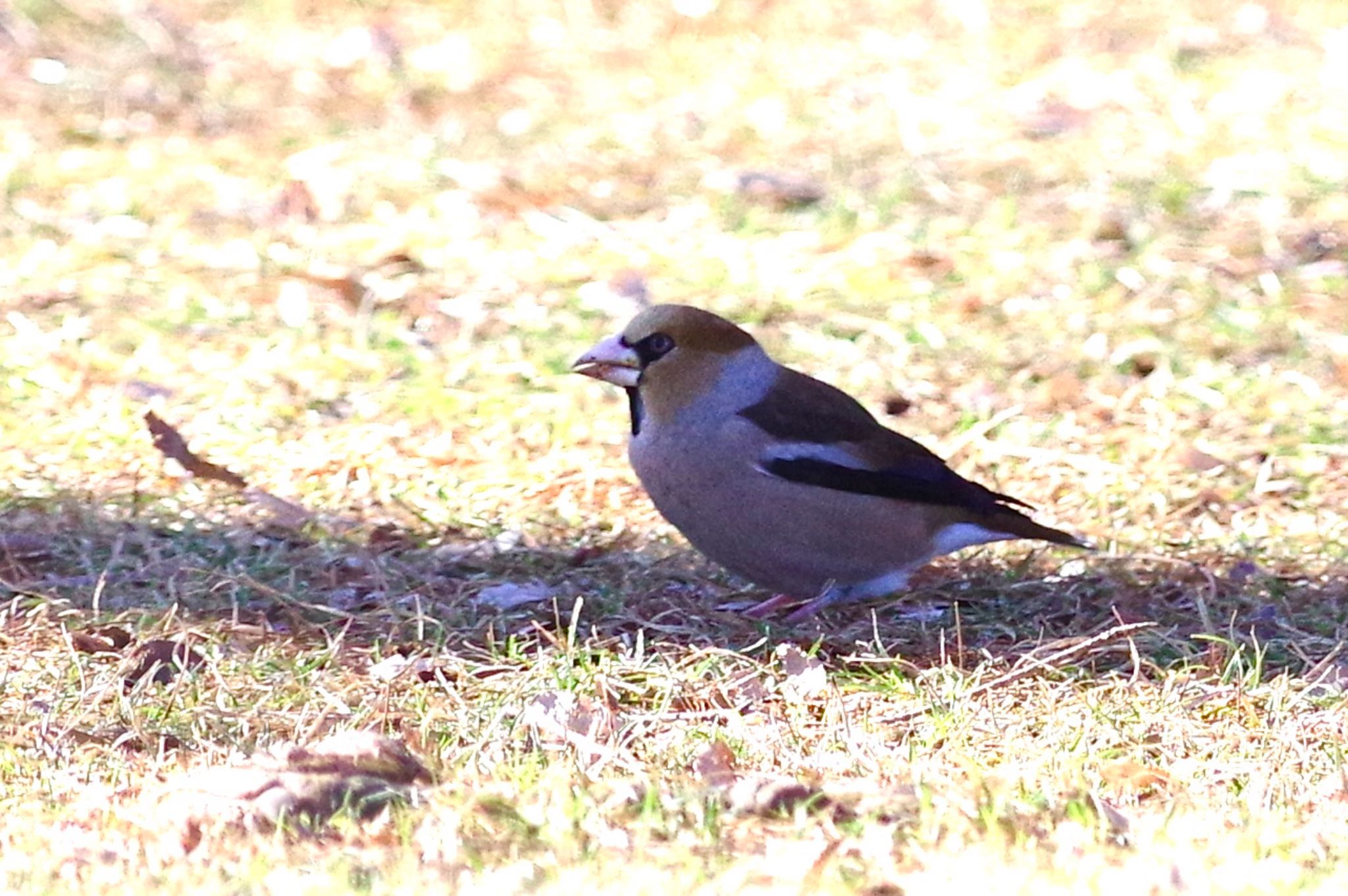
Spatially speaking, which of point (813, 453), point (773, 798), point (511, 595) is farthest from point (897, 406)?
point (773, 798)

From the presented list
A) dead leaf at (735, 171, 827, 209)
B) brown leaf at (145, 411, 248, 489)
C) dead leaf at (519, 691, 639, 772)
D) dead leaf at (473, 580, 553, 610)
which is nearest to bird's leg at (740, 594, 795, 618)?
dead leaf at (473, 580, 553, 610)

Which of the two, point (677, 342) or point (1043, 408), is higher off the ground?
point (677, 342)

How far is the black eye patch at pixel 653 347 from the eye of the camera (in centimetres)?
495

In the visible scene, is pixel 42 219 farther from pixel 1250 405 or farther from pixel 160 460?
pixel 1250 405

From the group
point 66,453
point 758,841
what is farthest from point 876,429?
point 66,453

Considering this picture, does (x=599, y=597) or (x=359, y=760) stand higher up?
(x=359, y=760)

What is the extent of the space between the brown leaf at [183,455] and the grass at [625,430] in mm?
34

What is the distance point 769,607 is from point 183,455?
1646 mm

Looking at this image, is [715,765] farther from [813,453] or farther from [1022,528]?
[1022,528]

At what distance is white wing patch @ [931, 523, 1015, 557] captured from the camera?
4.94m

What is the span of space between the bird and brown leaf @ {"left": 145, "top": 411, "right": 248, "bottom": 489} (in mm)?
1111

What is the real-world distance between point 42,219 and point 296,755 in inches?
183

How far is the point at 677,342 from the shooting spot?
16.2 feet

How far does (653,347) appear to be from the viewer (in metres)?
4.95
